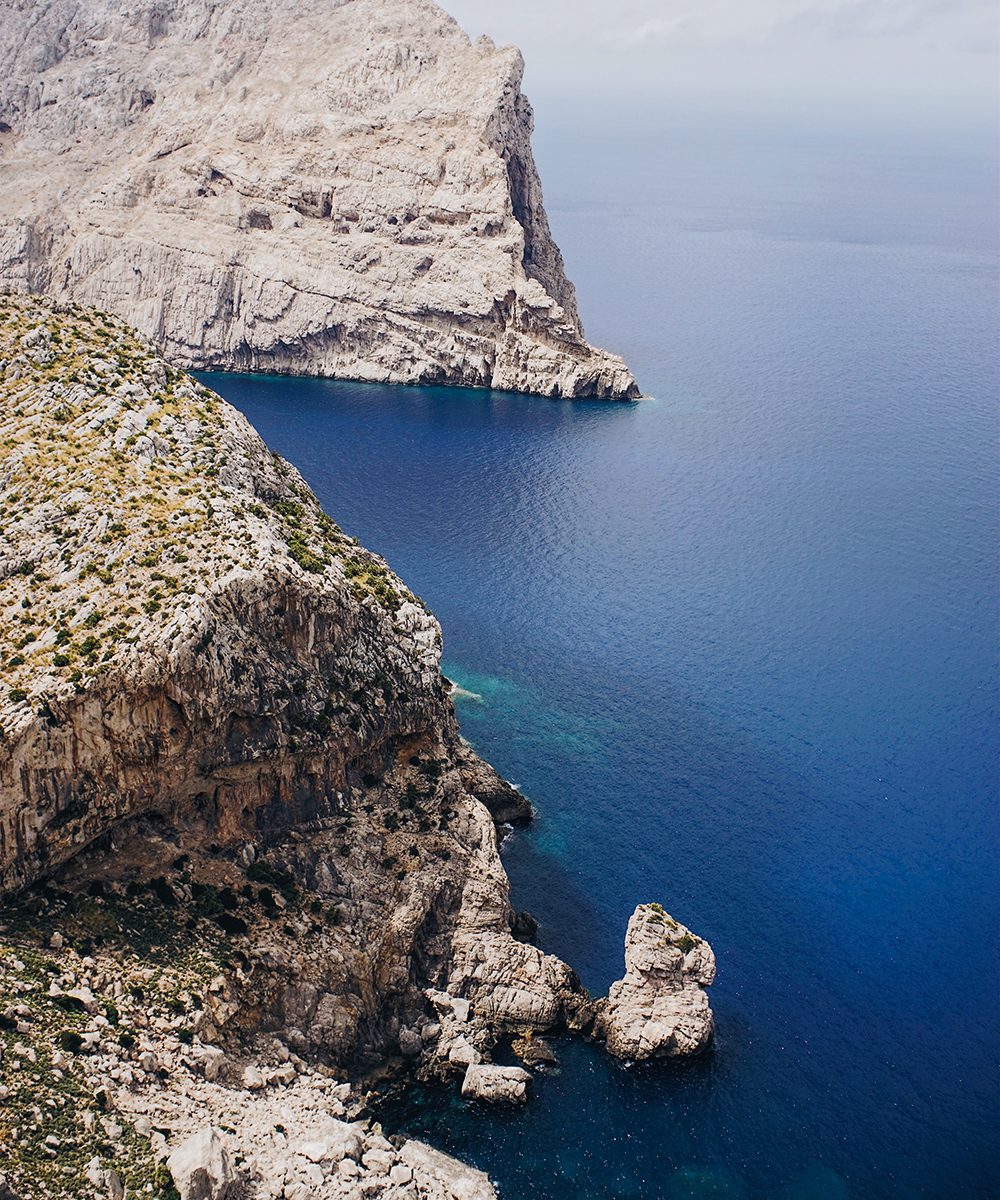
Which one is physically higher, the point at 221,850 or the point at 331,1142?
the point at 221,850

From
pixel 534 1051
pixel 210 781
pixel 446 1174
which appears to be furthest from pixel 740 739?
pixel 446 1174

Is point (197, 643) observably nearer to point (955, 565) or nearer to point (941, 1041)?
point (941, 1041)

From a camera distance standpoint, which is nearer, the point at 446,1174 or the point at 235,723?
the point at 446,1174

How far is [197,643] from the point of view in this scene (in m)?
69.2

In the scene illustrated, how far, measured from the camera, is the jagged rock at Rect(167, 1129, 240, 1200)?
55.7 meters

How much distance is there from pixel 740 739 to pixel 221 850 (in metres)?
49.9

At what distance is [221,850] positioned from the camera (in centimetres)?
7388

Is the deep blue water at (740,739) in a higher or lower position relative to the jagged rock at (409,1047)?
higher

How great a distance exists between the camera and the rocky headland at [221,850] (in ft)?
201

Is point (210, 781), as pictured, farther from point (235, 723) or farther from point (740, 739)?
point (740, 739)

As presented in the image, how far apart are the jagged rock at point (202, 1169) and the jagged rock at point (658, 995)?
26.0 meters

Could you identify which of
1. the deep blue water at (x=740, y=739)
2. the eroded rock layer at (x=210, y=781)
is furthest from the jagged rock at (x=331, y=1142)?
the deep blue water at (x=740, y=739)

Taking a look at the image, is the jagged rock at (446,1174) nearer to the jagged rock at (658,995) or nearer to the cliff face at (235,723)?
the cliff face at (235,723)

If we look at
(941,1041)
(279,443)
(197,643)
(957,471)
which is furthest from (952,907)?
(279,443)
